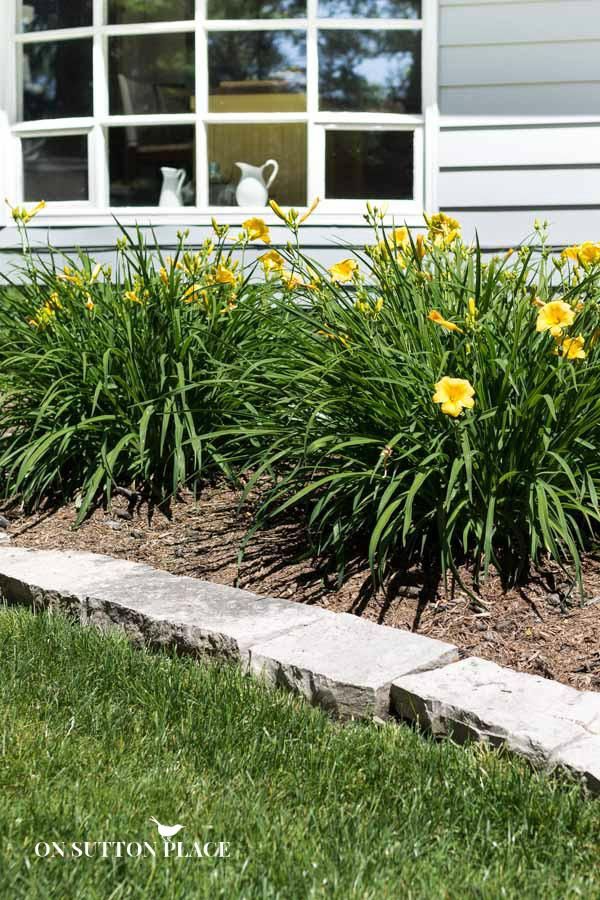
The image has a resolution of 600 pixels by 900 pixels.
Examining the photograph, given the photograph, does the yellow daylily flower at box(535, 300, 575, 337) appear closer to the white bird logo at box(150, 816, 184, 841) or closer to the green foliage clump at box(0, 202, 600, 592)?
the green foliage clump at box(0, 202, 600, 592)

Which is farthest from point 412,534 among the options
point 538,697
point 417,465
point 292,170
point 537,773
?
point 292,170

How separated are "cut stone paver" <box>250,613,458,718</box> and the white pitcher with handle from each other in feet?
12.6

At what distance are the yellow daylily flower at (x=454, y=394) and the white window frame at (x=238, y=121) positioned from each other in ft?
11.1

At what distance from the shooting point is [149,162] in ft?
20.4

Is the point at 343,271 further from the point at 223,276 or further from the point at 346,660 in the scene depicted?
the point at 346,660

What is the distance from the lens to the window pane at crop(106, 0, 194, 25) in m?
6.11

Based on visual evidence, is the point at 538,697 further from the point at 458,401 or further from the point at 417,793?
the point at 458,401

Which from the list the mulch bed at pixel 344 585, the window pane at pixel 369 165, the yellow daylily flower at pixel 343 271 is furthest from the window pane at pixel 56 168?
the yellow daylily flower at pixel 343 271

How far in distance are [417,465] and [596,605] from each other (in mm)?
590

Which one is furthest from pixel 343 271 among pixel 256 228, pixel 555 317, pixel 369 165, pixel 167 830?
pixel 369 165

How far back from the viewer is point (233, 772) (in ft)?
7.02

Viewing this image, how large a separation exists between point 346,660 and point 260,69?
438cm

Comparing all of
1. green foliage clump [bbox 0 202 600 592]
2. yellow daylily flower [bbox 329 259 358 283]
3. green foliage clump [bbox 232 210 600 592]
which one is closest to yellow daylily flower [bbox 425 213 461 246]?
green foliage clump [bbox 0 202 600 592]

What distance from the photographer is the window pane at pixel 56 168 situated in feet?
20.7
